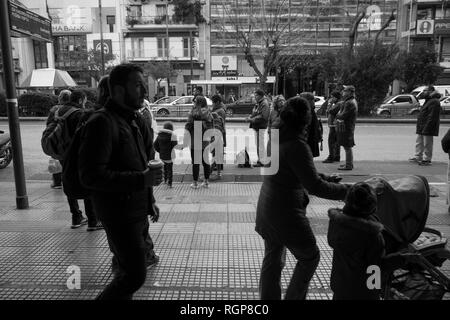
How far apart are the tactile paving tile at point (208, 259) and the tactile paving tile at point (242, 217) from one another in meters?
1.07

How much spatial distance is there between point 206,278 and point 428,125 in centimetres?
706

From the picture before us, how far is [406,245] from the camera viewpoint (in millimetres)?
3004

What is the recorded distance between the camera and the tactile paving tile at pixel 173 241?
4.52 m

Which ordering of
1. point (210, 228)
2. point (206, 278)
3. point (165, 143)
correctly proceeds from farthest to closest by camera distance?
point (165, 143) < point (210, 228) < point (206, 278)

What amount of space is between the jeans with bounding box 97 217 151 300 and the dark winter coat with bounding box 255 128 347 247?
34.6 inches

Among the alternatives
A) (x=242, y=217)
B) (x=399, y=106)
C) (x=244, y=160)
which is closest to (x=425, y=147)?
(x=244, y=160)

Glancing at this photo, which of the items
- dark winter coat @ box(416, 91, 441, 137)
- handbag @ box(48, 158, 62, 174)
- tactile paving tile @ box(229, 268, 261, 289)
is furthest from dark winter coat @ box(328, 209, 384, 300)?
dark winter coat @ box(416, 91, 441, 137)

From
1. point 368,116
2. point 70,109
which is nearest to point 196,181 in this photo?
point 70,109

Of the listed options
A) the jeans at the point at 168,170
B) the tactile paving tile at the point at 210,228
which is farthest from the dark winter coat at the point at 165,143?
the tactile paving tile at the point at 210,228

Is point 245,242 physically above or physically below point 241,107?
below

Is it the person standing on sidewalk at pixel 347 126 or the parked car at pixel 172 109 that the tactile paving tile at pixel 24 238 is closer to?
the person standing on sidewalk at pixel 347 126

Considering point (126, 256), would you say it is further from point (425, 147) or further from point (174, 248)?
point (425, 147)

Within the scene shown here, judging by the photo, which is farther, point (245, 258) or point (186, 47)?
point (186, 47)

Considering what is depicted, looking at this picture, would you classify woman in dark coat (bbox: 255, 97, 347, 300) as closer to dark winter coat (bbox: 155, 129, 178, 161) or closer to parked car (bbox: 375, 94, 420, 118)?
dark winter coat (bbox: 155, 129, 178, 161)
